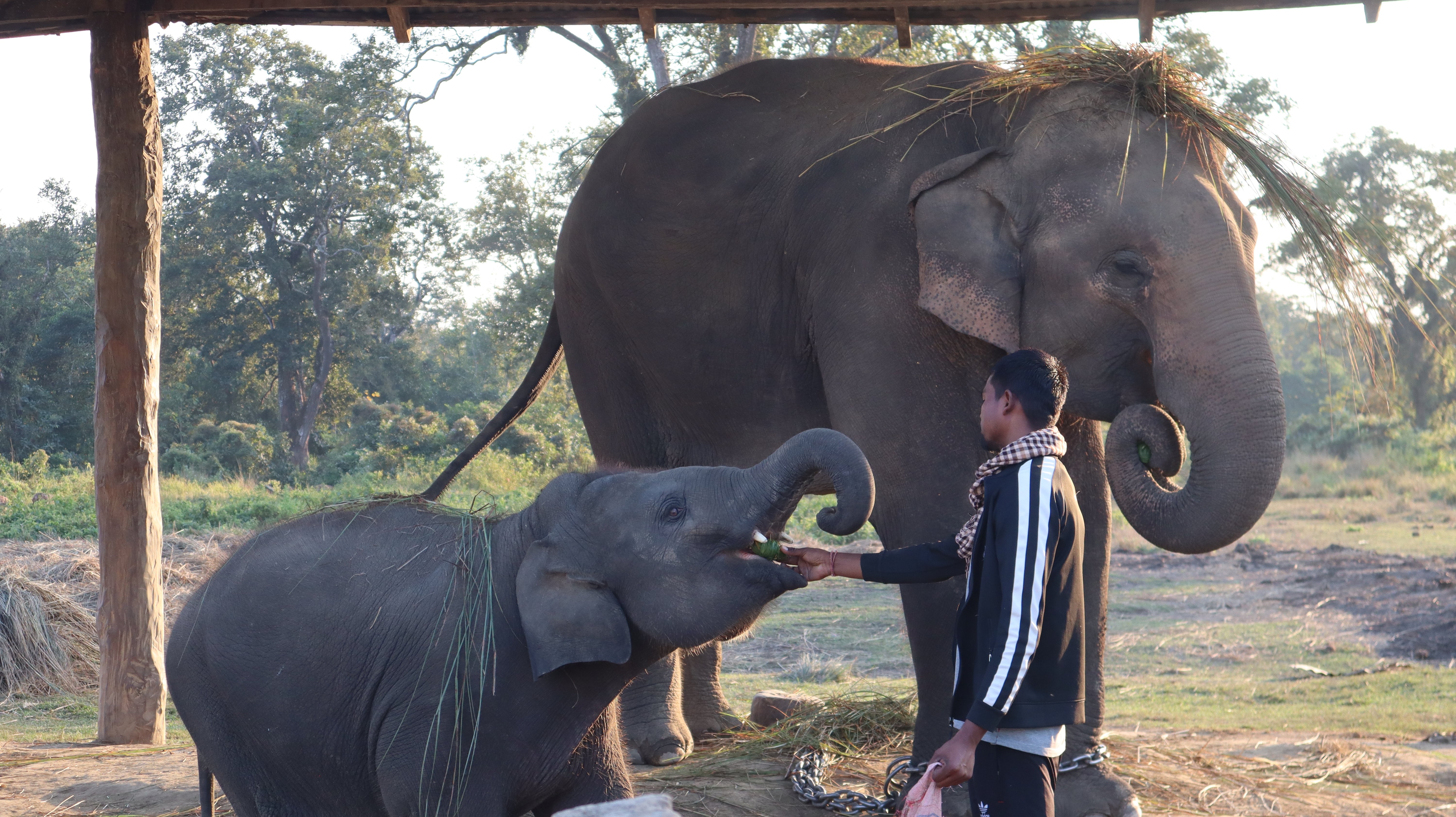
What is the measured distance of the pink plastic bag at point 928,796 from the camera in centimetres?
267

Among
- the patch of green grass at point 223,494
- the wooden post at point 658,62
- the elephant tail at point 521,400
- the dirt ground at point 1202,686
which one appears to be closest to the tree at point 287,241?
the patch of green grass at point 223,494

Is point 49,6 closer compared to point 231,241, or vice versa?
point 49,6

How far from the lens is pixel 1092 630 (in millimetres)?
4102

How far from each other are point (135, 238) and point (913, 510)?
4056 millimetres

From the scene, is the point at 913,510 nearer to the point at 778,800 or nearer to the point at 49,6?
the point at 778,800

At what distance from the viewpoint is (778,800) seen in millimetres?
4207

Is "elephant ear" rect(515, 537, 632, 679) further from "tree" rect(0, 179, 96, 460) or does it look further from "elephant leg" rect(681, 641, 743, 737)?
"tree" rect(0, 179, 96, 460)

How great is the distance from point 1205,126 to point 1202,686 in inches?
207

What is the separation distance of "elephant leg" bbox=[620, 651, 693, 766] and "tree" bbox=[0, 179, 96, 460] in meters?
20.4

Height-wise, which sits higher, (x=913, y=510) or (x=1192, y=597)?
(x=913, y=510)

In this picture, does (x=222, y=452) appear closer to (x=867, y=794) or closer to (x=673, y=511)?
(x=867, y=794)

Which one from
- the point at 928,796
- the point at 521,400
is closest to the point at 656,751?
the point at 521,400

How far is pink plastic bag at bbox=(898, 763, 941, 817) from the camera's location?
267 centimetres

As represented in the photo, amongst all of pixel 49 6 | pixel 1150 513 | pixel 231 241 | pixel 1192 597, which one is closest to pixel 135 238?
pixel 49 6
